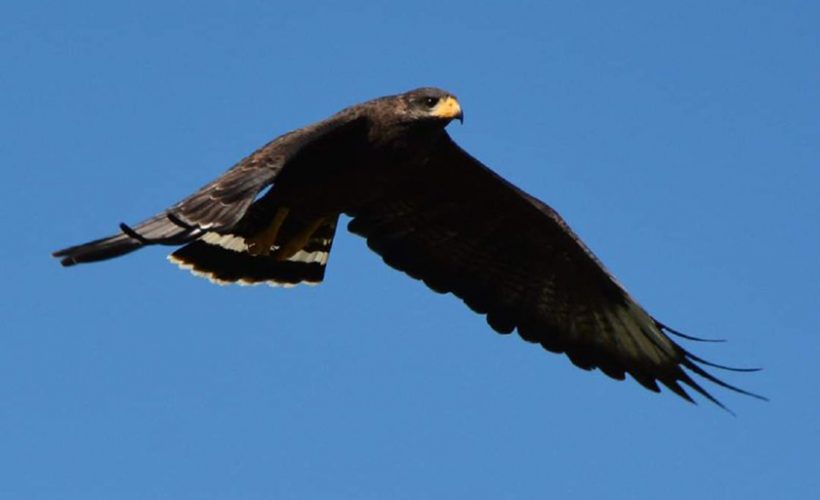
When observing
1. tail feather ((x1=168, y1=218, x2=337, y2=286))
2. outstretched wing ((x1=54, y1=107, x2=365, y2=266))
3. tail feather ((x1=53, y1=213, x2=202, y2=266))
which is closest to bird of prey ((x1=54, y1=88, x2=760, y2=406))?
tail feather ((x1=168, y1=218, x2=337, y2=286))

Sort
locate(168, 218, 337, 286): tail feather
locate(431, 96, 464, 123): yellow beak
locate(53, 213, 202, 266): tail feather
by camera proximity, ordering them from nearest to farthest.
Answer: locate(53, 213, 202, 266): tail feather → locate(431, 96, 464, 123): yellow beak → locate(168, 218, 337, 286): tail feather

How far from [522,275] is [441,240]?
690mm

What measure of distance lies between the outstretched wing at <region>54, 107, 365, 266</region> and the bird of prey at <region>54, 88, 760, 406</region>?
43 centimetres

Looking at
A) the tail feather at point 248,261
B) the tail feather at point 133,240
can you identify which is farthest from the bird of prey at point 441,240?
the tail feather at point 133,240

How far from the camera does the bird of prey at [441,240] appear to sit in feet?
41.8

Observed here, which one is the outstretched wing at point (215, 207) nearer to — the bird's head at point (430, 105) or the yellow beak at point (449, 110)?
the bird's head at point (430, 105)

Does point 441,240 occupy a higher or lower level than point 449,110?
higher

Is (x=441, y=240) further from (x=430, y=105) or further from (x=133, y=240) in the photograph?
(x=133, y=240)

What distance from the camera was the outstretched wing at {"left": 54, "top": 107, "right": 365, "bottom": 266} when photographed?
10.7m

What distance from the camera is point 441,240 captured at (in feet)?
47.1

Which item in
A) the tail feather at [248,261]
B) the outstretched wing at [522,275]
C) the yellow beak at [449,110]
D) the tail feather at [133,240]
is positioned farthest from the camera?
the outstretched wing at [522,275]

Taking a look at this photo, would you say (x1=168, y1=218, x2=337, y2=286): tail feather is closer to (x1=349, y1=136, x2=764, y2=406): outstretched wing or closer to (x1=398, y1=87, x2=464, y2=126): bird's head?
(x1=349, y1=136, x2=764, y2=406): outstretched wing

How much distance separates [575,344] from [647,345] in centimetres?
55

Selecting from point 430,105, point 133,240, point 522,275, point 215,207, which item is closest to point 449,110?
point 430,105
